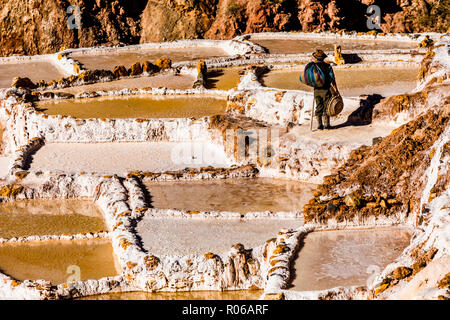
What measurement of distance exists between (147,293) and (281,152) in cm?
614

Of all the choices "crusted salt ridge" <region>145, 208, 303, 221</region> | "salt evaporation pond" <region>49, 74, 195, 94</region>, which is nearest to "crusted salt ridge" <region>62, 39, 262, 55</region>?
"salt evaporation pond" <region>49, 74, 195, 94</region>

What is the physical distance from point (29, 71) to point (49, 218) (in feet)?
44.5

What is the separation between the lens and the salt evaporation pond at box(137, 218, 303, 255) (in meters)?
14.5

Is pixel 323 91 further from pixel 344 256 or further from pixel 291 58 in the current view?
pixel 291 58

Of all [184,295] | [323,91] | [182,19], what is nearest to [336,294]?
[184,295]

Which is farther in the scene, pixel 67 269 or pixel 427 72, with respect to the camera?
pixel 427 72

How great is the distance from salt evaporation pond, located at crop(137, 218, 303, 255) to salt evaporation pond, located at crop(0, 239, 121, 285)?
89cm

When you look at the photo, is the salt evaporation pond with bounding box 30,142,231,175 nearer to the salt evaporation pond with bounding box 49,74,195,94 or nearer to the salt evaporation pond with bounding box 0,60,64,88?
the salt evaporation pond with bounding box 49,74,195,94

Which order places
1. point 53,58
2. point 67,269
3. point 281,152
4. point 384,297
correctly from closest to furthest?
1. point 384,297
2. point 67,269
3. point 281,152
4. point 53,58

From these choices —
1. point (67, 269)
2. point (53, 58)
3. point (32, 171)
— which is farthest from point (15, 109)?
point (67, 269)

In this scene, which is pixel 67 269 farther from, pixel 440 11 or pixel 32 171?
pixel 440 11

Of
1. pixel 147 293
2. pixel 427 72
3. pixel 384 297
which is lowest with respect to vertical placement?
pixel 147 293

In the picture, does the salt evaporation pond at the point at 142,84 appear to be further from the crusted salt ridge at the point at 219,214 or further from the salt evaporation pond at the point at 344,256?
the salt evaporation pond at the point at 344,256

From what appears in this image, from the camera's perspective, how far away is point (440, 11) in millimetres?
41188
